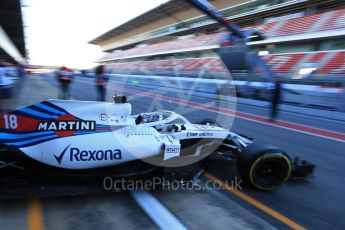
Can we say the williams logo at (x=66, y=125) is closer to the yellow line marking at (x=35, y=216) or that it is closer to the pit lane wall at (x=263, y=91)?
the yellow line marking at (x=35, y=216)

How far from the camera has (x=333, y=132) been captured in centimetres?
920

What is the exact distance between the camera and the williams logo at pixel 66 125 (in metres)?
3.65

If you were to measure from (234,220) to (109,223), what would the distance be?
4.41 ft

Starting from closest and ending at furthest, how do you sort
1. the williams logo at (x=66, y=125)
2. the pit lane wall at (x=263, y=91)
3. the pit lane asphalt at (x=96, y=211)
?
the pit lane asphalt at (x=96, y=211) → the williams logo at (x=66, y=125) → the pit lane wall at (x=263, y=91)

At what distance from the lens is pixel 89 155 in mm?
3691

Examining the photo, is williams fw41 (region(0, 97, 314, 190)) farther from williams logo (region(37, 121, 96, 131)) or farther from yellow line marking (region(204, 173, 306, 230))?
yellow line marking (region(204, 173, 306, 230))

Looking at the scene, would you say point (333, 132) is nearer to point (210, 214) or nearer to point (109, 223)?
point (210, 214)

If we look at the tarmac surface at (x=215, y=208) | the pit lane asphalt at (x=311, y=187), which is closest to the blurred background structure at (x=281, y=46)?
the pit lane asphalt at (x=311, y=187)

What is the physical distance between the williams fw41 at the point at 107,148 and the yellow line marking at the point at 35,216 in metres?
0.36

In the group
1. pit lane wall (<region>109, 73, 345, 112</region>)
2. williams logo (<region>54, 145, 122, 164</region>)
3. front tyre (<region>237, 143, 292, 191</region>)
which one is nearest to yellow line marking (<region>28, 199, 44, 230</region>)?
williams logo (<region>54, 145, 122, 164</region>)

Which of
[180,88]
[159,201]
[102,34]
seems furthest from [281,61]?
[102,34]

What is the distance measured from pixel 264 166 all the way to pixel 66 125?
2.61 m

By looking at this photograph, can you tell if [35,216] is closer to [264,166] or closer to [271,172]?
[264,166]

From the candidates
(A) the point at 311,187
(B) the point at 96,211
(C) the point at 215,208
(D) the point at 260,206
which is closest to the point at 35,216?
(B) the point at 96,211
